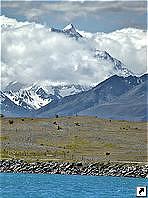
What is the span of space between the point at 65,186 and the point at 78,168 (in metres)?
19.4

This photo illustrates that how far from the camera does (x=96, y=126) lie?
143 metres

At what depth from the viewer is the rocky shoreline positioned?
306 ft

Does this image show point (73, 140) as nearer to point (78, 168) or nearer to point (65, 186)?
point (78, 168)

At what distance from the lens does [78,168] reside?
313ft

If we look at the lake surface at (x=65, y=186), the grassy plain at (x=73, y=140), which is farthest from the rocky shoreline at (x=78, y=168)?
the grassy plain at (x=73, y=140)

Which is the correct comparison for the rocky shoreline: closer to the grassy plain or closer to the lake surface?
the lake surface

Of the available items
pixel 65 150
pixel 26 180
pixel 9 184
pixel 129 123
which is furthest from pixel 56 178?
pixel 129 123

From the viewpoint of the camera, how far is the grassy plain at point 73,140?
111 meters

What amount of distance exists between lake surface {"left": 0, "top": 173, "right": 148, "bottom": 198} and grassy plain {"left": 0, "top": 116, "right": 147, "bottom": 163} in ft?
59.6

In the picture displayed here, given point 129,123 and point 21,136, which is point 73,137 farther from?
point 129,123

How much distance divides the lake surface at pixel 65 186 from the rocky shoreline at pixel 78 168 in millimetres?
3209

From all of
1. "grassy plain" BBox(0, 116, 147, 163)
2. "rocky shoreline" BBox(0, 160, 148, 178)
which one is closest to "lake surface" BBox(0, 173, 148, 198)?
"rocky shoreline" BBox(0, 160, 148, 178)

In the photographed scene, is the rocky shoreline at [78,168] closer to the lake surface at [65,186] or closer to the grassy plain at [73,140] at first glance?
the lake surface at [65,186]

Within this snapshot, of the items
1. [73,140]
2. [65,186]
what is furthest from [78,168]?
[73,140]
